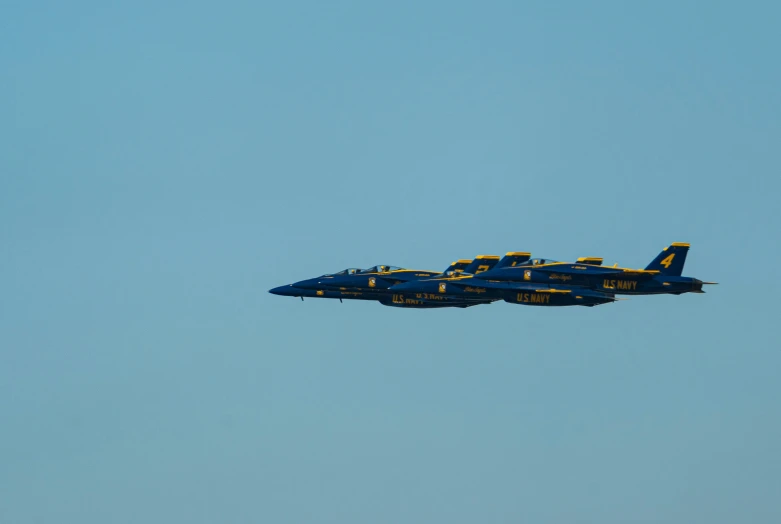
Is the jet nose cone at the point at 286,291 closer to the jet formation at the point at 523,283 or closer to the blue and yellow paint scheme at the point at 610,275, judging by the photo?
the jet formation at the point at 523,283

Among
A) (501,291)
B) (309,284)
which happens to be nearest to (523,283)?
(501,291)

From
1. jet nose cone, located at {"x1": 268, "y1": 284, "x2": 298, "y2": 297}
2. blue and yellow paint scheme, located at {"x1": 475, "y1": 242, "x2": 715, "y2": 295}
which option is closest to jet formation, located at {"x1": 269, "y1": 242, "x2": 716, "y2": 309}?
blue and yellow paint scheme, located at {"x1": 475, "y1": 242, "x2": 715, "y2": 295}

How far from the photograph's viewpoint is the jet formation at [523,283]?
441 ft

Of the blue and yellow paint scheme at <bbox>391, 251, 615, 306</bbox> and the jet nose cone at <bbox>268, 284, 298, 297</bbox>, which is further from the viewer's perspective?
the jet nose cone at <bbox>268, 284, 298, 297</bbox>

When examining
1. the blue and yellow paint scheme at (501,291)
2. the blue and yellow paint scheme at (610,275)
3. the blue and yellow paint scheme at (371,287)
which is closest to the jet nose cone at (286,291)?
the blue and yellow paint scheme at (371,287)

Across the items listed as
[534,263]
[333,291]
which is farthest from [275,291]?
[534,263]

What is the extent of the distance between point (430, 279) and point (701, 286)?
24.8 metres

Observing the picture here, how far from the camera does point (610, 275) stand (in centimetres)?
13450

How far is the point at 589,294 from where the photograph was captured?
134 m

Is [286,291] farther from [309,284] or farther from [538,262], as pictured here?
[538,262]

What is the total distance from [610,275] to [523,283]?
7.90 meters

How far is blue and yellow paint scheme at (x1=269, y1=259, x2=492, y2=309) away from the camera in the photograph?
142m

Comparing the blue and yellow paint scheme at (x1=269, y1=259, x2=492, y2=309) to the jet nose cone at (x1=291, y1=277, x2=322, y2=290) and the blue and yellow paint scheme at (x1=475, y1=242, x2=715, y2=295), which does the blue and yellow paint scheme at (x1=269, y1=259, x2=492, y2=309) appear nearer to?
the jet nose cone at (x1=291, y1=277, x2=322, y2=290)

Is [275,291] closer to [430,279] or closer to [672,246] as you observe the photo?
[430,279]
